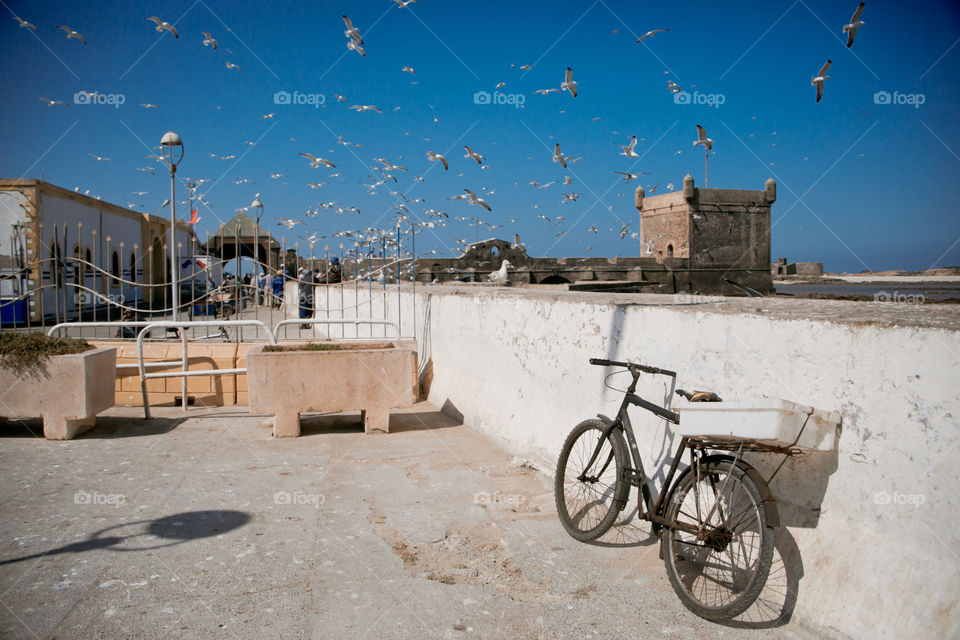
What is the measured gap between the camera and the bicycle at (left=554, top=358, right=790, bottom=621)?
10.3 feet

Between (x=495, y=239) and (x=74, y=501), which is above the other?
(x=495, y=239)

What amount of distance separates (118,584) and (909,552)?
12.8ft

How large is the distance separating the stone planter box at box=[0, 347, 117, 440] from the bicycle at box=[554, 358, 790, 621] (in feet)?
17.2

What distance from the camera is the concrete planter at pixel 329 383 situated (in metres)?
7.01

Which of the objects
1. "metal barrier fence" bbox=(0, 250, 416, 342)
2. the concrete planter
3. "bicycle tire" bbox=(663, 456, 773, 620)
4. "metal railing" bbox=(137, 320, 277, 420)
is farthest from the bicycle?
"metal barrier fence" bbox=(0, 250, 416, 342)

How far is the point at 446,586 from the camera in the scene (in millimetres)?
3709

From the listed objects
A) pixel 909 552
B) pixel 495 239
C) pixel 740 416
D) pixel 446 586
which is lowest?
pixel 446 586

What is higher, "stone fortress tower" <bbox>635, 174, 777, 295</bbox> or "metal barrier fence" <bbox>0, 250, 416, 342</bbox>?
"stone fortress tower" <bbox>635, 174, 777, 295</bbox>

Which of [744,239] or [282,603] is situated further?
[744,239]

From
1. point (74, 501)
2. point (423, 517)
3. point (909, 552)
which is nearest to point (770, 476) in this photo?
point (909, 552)

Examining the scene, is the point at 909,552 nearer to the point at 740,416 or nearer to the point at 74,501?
the point at 740,416

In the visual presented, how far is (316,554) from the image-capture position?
4102 mm

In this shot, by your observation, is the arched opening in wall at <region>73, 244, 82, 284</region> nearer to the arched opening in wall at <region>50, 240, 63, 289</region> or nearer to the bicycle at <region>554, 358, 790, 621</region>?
the arched opening in wall at <region>50, 240, 63, 289</region>

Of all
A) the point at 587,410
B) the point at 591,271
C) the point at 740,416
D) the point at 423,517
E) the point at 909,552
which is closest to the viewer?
the point at 909,552
